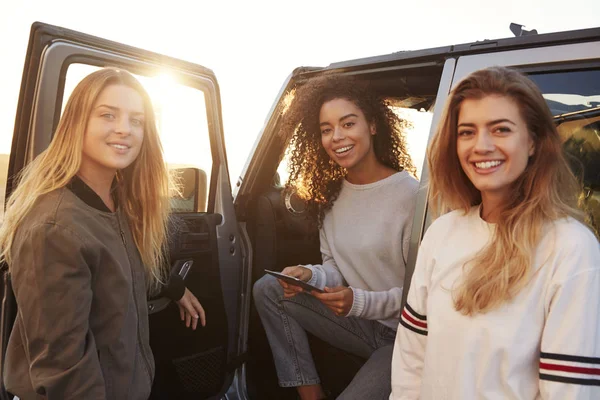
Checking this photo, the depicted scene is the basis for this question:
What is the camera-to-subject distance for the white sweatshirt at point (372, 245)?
2213 millimetres

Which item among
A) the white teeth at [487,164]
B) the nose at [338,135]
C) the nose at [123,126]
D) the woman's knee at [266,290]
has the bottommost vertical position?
the woman's knee at [266,290]

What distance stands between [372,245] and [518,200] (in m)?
0.93

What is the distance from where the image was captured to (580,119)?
5.57ft

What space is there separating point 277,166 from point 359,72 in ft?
2.65

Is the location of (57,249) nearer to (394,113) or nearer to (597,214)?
(597,214)

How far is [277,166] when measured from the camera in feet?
10.1

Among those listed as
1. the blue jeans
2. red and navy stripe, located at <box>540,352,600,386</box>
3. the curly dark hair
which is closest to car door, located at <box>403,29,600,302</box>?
red and navy stripe, located at <box>540,352,600,386</box>

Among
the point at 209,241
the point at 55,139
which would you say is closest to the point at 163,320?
the point at 209,241

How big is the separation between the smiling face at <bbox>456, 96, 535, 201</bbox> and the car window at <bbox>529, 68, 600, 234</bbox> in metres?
0.31

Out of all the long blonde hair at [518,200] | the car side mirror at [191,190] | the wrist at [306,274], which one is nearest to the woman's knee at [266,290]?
the wrist at [306,274]

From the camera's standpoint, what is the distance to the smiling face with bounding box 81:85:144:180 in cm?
173

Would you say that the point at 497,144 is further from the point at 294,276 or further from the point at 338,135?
the point at 294,276

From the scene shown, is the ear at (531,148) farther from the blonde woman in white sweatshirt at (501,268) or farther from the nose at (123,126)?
the nose at (123,126)

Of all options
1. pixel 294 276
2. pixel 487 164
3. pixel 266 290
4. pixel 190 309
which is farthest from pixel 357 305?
pixel 487 164
